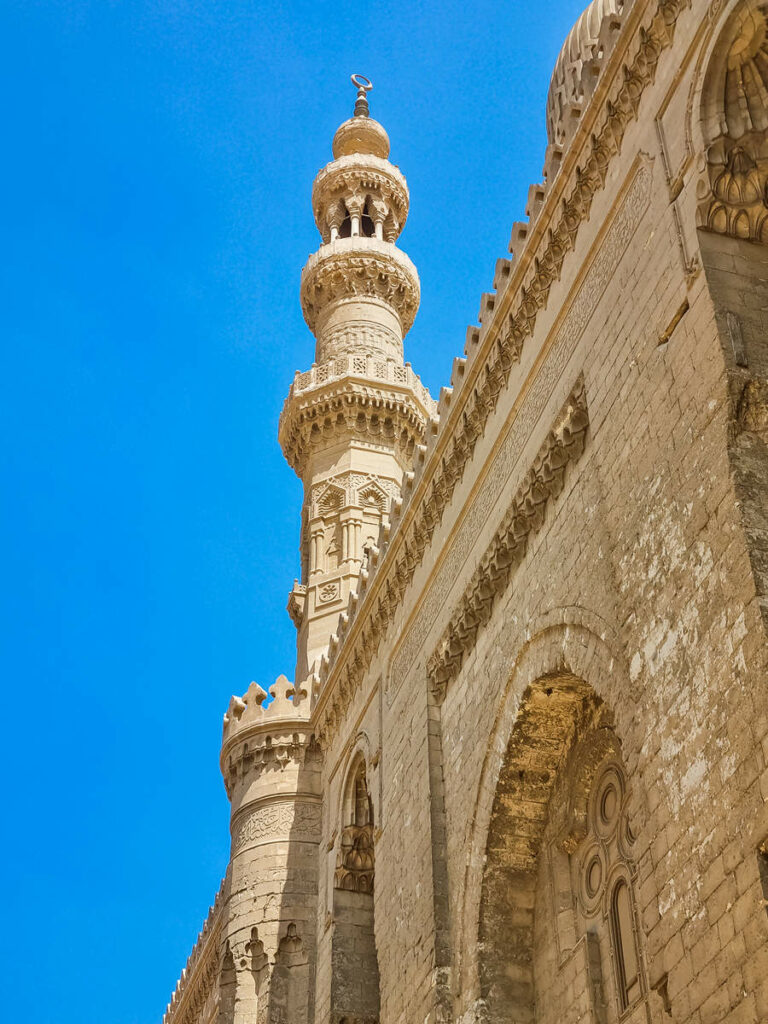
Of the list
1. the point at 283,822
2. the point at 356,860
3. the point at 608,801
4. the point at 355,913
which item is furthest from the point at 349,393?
the point at 608,801

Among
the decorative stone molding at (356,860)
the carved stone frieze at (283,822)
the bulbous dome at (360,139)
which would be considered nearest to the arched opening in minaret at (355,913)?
the decorative stone molding at (356,860)

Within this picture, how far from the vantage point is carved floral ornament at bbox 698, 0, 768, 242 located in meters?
7.85

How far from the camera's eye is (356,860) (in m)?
13.9

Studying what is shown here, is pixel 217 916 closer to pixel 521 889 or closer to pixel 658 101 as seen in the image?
pixel 521 889

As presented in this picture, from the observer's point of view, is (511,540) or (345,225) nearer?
(511,540)

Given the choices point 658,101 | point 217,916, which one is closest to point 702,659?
point 658,101

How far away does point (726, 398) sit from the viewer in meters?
7.06

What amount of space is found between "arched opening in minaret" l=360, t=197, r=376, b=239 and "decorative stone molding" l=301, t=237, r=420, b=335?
1.27m

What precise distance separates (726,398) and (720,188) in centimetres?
155

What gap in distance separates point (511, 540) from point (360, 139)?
17.0 meters

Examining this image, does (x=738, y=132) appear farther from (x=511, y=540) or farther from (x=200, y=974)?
(x=200, y=974)

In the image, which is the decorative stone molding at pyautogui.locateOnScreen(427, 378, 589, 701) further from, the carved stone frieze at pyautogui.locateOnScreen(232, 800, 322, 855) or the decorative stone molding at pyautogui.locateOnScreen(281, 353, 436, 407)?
the decorative stone molding at pyautogui.locateOnScreen(281, 353, 436, 407)

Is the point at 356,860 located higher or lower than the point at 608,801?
higher

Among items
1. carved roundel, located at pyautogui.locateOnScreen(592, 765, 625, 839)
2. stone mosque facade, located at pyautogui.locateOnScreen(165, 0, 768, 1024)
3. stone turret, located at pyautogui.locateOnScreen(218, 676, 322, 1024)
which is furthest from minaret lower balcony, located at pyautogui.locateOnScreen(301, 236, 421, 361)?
carved roundel, located at pyautogui.locateOnScreen(592, 765, 625, 839)
